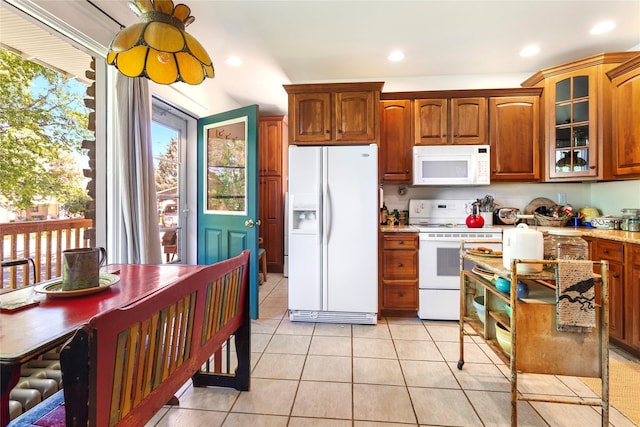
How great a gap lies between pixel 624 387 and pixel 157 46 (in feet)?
10.4

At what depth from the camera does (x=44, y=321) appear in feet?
3.12

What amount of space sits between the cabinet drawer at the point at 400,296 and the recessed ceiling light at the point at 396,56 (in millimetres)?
2275

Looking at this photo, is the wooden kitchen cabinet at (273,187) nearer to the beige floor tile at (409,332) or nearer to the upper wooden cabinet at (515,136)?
the beige floor tile at (409,332)

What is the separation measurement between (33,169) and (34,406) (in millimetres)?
1460

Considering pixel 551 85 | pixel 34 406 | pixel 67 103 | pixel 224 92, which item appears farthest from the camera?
pixel 224 92

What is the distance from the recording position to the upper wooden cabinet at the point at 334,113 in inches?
112

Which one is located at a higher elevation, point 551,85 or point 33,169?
point 551,85

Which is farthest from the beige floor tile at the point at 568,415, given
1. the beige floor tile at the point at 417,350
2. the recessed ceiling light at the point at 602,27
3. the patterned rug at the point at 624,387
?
the recessed ceiling light at the point at 602,27

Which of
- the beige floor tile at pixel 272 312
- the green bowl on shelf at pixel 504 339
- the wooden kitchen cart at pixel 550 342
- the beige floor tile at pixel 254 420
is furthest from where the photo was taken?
the beige floor tile at pixel 272 312

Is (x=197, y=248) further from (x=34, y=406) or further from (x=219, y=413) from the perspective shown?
(x=34, y=406)

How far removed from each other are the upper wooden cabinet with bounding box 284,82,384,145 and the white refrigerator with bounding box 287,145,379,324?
5.8 inches

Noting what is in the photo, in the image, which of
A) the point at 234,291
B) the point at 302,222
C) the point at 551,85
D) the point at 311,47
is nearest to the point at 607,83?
the point at 551,85

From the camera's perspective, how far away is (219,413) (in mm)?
1619

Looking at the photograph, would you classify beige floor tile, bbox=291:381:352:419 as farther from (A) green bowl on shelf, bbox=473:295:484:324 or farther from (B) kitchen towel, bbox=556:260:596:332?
(B) kitchen towel, bbox=556:260:596:332
